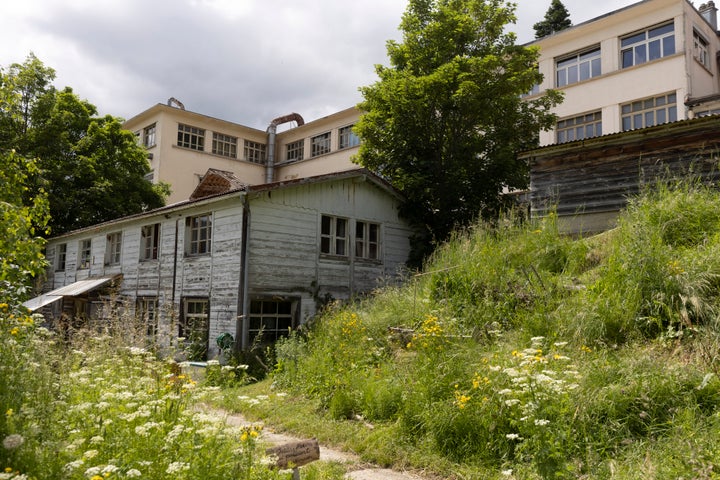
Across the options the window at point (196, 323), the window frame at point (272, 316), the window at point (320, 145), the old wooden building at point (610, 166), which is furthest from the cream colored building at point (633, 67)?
the window at point (196, 323)

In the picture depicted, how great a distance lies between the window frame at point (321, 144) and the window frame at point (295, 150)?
1184 mm

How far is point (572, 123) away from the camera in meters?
25.6

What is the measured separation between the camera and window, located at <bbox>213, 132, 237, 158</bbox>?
123ft

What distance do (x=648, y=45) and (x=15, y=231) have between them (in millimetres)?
25737

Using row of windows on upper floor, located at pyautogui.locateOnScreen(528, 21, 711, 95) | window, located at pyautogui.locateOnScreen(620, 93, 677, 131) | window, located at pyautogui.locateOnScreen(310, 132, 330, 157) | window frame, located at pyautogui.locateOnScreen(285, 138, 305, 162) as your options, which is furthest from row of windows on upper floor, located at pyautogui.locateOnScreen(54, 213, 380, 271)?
window frame, located at pyautogui.locateOnScreen(285, 138, 305, 162)

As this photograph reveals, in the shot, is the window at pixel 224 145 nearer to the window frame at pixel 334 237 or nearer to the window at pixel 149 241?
the window at pixel 149 241

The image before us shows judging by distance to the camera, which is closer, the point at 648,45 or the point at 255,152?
the point at 648,45

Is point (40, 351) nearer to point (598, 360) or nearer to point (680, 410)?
point (598, 360)

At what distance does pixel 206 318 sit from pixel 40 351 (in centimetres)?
918

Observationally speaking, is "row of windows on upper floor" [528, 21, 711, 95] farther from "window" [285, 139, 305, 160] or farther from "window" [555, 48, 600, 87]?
"window" [285, 139, 305, 160]

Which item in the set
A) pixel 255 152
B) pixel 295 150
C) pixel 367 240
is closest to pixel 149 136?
pixel 255 152

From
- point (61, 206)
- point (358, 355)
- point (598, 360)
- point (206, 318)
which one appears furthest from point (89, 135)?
point (598, 360)

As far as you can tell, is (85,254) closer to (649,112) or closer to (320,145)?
(320,145)

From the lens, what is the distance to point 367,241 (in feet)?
58.4
